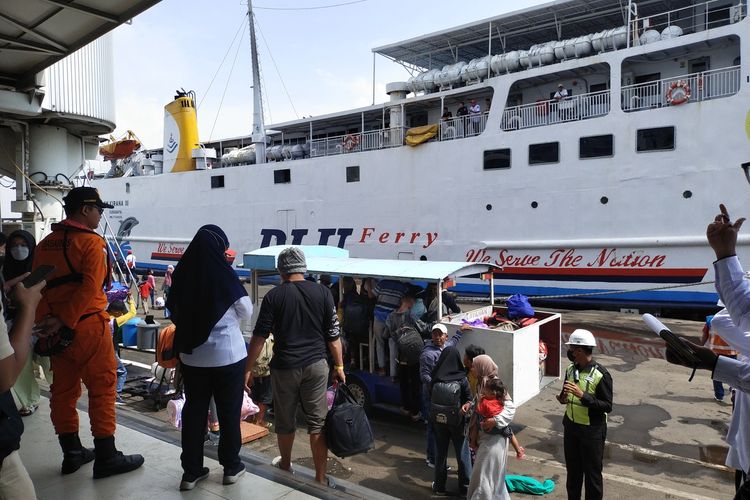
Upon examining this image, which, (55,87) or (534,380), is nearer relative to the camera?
(534,380)

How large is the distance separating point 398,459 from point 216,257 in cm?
326

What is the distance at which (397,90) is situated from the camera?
676 inches

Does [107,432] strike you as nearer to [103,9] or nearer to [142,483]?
[142,483]

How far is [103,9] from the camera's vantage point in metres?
4.85

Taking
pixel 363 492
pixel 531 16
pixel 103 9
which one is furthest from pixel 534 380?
pixel 531 16

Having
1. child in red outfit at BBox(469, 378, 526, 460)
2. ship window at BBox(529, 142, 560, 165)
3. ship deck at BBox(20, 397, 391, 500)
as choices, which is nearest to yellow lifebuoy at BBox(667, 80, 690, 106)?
ship window at BBox(529, 142, 560, 165)

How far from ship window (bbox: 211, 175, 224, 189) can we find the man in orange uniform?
58.6 feet

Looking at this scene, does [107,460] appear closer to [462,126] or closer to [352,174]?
[462,126]

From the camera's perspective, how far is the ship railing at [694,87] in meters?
12.0

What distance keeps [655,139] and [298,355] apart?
1198 cm

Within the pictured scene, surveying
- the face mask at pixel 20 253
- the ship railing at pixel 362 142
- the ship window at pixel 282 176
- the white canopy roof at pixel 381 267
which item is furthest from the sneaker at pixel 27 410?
the ship window at pixel 282 176

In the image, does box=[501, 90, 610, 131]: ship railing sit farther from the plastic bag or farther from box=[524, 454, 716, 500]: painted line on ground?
the plastic bag

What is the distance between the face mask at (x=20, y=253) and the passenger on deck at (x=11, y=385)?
2.97m

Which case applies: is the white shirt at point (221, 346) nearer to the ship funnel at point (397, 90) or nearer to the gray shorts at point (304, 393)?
the gray shorts at point (304, 393)
